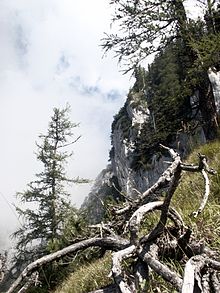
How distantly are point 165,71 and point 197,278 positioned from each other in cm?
8863

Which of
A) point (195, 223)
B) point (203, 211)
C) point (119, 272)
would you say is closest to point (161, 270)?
point (119, 272)

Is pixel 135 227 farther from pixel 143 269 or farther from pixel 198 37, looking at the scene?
pixel 198 37

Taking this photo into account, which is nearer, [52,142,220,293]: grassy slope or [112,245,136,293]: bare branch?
[112,245,136,293]: bare branch

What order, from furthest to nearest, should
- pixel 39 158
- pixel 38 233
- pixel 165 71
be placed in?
1. pixel 165 71
2. pixel 39 158
3. pixel 38 233

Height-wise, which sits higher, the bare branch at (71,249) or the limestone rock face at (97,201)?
the limestone rock face at (97,201)

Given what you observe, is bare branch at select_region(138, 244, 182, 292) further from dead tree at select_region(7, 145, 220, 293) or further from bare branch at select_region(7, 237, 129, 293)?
bare branch at select_region(7, 237, 129, 293)

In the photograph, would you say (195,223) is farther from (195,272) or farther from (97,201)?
(97,201)

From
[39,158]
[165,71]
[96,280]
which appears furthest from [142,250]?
[165,71]

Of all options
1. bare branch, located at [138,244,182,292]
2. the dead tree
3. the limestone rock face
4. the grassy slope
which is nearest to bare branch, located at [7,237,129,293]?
the dead tree

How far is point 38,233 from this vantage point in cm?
2234

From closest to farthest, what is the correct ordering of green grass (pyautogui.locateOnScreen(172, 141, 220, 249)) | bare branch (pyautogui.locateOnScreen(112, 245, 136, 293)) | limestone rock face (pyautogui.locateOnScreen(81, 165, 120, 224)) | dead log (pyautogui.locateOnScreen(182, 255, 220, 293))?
dead log (pyautogui.locateOnScreen(182, 255, 220, 293)) < bare branch (pyautogui.locateOnScreen(112, 245, 136, 293)) < green grass (pyautogui.locateOnScreen(172, 141, 220, 249)) < limestone rock face (pyautogui.locateOnScreen(81, 165, 120, 224))

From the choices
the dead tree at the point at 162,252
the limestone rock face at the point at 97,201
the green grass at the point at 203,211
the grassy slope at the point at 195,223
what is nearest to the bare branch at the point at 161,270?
the dead tree at the point at 162,252

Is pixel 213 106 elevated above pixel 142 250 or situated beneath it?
elevated above

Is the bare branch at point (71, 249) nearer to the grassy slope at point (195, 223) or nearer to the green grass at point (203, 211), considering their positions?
the grassy slope at point (195, 223)
